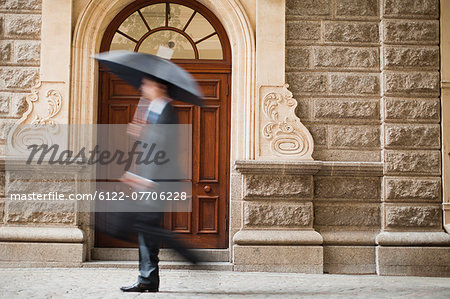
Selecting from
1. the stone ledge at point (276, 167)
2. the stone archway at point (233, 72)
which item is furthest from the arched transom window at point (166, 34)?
the stone ledge at point (276, 167)

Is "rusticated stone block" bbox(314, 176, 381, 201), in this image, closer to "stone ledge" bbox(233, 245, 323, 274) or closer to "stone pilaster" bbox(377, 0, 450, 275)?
"stone pilaster" bbox(377, 0, 450, 275)

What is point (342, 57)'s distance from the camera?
802 cm

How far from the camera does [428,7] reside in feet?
26.4

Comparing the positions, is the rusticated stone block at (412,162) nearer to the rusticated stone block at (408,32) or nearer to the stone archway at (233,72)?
the rusticated stone block at (408,32)

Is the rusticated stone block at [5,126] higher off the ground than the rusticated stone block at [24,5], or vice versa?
the rusticated stone block at [24,5]

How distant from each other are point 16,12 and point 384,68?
5100 millimetres

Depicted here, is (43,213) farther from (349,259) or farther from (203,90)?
(349,259)

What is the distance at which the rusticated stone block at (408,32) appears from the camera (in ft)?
26.2

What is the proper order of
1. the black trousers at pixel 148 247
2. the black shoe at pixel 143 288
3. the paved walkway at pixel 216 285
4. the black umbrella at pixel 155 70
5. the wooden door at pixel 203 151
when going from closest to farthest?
1. the black trousers at pixel 148 247
2. the black umbrella at pixel 155 70
3. the black shoe at pixel 143 288
4. the paved walkway at pixel 216 285
5. the wooden door at pixel 203 151

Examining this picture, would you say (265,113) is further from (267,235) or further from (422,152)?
(422,152)

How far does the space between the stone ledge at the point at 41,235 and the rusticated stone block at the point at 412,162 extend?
4.23 m

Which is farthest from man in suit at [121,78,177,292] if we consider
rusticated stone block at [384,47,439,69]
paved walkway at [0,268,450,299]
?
rusticated stone block at [384,47,439,69]

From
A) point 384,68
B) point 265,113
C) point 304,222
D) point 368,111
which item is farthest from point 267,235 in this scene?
point 384,68

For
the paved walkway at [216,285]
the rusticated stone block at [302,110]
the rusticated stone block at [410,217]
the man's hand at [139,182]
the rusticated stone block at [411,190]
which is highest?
the rusticated stone block at [302,110]
